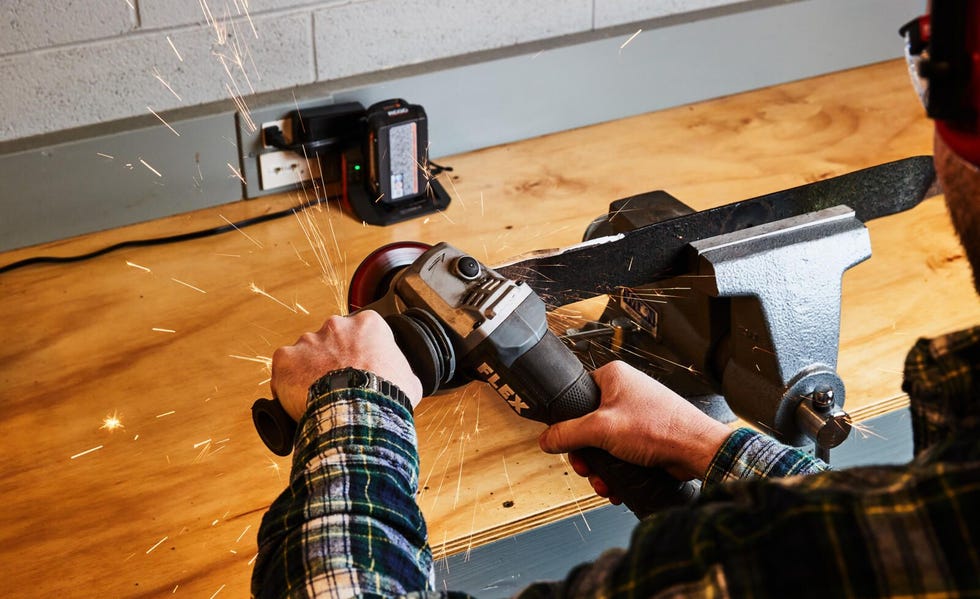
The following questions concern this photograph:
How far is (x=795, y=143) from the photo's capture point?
6.97ft

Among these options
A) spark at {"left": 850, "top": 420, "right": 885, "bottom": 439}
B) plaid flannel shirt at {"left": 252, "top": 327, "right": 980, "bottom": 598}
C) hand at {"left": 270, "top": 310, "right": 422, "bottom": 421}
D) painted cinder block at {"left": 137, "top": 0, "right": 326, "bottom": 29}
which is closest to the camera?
plaid flannel shirt at {"left": 252, "top": 327, "right": 980, "bottom": 598}

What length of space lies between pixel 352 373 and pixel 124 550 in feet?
1.31

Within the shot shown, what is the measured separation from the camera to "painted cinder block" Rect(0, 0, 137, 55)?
1.66 meters

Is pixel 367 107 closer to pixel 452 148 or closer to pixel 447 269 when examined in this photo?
pixel 452 148

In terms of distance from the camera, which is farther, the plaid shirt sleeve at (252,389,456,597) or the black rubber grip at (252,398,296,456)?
the black rubber grip at (252,398,296,456)

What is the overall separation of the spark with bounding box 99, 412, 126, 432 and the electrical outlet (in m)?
0.60

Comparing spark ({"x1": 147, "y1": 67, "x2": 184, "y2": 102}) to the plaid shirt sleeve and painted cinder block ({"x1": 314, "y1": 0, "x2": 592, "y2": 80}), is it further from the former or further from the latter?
the plaid shirt sleeve

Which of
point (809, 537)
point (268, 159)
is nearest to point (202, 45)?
point (268, 159)

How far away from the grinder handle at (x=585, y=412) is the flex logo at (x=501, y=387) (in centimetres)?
2

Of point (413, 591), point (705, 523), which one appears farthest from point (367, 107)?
point (705, 523)

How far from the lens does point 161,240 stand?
1.77 metres

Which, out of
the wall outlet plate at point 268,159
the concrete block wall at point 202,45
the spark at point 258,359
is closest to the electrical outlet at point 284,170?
the wall outlet plate at point 268,159

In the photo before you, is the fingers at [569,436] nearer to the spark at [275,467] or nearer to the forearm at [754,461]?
the forearm at [754,461]

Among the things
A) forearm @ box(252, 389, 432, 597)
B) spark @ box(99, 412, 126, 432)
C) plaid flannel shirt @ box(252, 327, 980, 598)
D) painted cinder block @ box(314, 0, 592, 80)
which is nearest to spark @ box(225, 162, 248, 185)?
painted cinder block @ box(314, 0, 592, 80)
